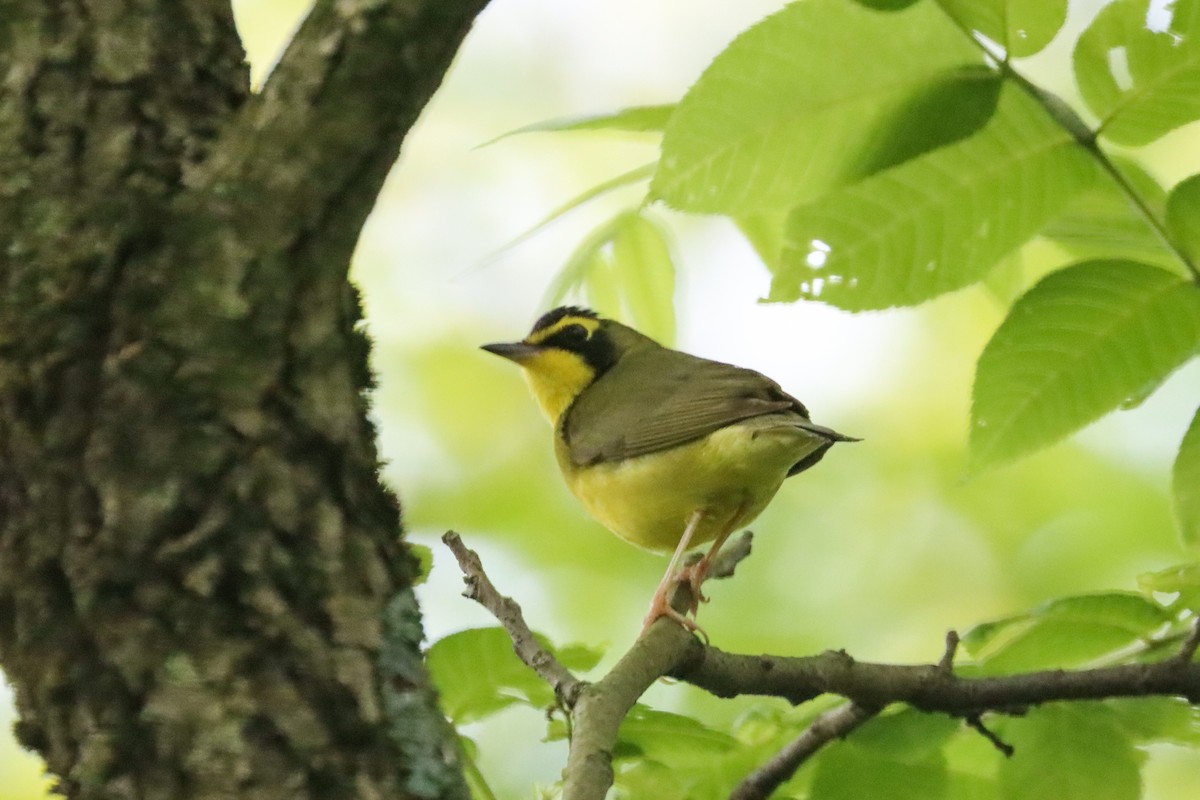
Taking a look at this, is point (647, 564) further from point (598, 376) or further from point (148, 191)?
Answer: point (148, 191)

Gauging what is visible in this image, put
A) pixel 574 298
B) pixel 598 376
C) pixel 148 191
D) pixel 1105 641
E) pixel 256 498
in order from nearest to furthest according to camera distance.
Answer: pixel 256 498
pixel 148 191
pixel 1105 641
pixel 574 298
pixel 598 376

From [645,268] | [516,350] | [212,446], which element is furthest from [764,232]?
[516,350]

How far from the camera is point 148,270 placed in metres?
1.78

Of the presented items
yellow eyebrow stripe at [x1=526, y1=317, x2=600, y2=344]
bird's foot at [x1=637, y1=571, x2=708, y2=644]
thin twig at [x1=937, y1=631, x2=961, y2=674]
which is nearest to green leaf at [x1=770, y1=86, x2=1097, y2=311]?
thin twig at [x1=937, y1=631, x2=961, y2=674]

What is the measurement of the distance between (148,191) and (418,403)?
5.20 m

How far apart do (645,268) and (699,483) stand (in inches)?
49.3

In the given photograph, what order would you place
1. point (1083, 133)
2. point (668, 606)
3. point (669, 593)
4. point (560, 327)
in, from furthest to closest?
point (560, 327), point (669, 593), point (668, 606), point (1083, 133)

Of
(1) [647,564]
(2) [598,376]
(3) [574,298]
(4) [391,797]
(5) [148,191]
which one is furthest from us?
(1) [647,564]

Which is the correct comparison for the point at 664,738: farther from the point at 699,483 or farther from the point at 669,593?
the point at 699,483

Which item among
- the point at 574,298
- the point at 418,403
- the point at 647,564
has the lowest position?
the point at 574,298

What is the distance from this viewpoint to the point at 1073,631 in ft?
7.74

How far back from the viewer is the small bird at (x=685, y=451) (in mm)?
3811

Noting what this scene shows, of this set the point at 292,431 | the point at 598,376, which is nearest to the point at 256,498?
the point at 292,431

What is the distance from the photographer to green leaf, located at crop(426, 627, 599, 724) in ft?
7.44
